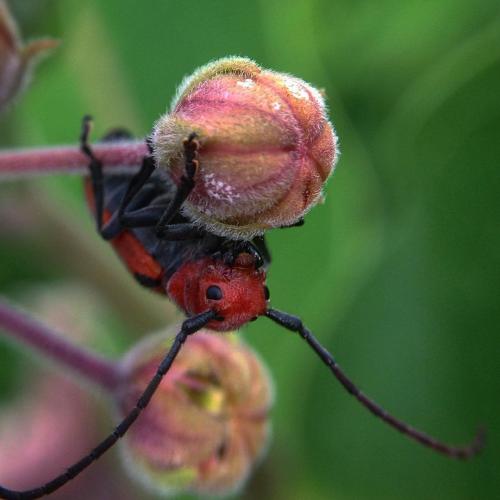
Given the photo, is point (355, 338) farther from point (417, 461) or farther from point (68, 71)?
point (68, 71)

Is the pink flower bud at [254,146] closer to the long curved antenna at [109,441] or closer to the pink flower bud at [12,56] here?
the long curved antenna at [109,441]

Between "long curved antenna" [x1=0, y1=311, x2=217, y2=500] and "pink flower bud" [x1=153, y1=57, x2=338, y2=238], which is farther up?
"pink flower bud" [x1=153, y1=57, x2=338, y2=238]

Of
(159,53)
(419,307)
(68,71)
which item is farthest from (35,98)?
(419,307)

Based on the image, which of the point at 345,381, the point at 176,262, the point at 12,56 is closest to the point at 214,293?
the point at 176,262

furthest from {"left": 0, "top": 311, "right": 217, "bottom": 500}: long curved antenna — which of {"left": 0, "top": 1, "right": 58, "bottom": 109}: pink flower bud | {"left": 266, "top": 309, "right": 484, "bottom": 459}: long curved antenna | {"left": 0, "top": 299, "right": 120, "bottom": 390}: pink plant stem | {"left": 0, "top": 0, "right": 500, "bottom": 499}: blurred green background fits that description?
{"left": 0, "top": 0, "right": 500, "bottom": 499}: blurred green background

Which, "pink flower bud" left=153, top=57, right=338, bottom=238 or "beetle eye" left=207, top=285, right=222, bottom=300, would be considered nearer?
"pink flower bud" left=153, top=57, right=338, bottom=238

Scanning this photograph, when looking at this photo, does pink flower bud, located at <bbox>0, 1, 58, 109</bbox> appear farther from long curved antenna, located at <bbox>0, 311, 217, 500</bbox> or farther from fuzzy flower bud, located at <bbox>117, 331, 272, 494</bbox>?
long curved antenna, located at <bbox>0, 311, 217, 500</bbox>

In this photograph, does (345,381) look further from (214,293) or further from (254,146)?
(254,146)
